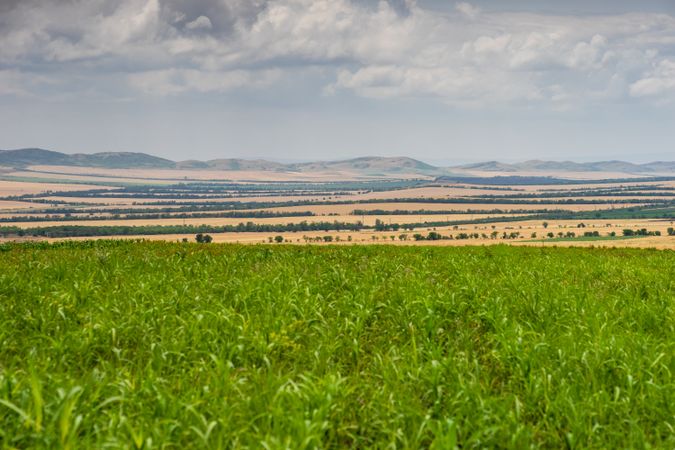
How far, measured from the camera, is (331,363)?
34.0 feet

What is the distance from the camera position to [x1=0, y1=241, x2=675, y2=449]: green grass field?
25.3 ft

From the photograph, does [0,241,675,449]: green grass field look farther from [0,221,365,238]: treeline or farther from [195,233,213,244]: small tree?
[0,221,365,238]: treeline

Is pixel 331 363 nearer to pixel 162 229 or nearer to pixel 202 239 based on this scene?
pixel 202 239

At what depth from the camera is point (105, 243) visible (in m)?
32.1

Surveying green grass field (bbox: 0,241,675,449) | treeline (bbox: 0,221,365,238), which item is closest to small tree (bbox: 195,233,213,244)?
green grass field (bbox: 0,241,675,449)

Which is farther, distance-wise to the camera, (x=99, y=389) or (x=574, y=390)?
(x=574, y=390)

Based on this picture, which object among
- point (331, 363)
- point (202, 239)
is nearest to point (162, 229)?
point (202, 239)

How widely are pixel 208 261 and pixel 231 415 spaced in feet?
49.8

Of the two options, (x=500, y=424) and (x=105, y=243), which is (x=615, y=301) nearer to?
(x=500, y=424)

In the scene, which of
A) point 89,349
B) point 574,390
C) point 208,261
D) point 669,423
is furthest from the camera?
point 208,261

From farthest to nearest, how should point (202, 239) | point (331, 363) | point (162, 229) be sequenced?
point (162, 229) < point (202, 239) < point (331, 363)

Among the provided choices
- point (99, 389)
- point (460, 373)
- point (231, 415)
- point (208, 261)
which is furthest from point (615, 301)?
point (208, 261)

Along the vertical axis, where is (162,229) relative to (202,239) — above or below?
below

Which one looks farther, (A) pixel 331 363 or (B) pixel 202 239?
(B) pixel 202 239
